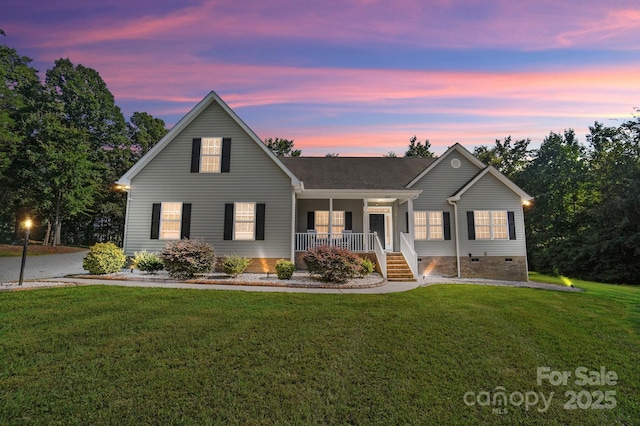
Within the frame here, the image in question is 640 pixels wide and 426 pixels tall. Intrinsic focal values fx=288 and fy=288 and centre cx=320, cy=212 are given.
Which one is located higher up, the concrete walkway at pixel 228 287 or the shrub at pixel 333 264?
the shrub at pixel 333 264

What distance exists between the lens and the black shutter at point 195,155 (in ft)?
45.3

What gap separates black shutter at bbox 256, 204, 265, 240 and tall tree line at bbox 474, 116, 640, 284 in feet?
72.4

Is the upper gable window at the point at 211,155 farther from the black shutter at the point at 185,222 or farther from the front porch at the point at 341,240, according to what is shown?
the front porch at the point at 341,240

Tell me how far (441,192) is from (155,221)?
48.3 ft

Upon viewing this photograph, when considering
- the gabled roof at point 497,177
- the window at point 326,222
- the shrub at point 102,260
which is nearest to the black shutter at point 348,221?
the window at point 326,222

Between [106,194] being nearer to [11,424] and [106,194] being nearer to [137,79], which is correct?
[137,79]

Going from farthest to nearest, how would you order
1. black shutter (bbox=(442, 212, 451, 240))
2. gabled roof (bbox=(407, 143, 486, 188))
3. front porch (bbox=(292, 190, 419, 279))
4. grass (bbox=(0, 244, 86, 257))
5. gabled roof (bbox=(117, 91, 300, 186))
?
grass (bbox=(0, 244, 86, 257)) < gabled roof (bbox=(407, 143, 486, 188)) < black shutter (bbox=(442, 212, 451, 240)) < front porch (bbox=(292, 190, 419, 279)) < gabled roof (bbox=(117, 91, 300, 186))

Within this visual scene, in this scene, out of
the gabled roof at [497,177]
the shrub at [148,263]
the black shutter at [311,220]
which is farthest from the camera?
the black shutter at [311,220]

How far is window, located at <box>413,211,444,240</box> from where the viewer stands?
15.6 m

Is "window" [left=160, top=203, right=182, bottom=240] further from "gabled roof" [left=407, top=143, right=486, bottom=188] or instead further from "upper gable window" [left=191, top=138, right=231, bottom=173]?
"gabled roof" [left=407, top=143, right=486, bottom=188]

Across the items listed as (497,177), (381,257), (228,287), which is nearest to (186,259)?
(228,287)

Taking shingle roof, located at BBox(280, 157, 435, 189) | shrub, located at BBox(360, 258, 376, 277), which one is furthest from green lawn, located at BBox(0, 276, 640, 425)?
shingle roof, located at BBox(280, 157, 435, 189)

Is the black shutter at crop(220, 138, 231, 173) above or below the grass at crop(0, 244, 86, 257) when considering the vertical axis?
above

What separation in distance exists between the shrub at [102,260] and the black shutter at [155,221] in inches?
69.3
